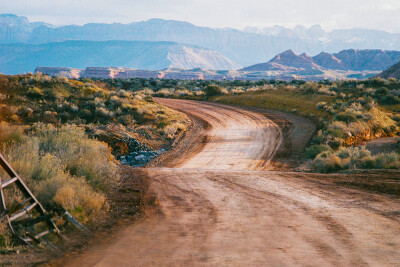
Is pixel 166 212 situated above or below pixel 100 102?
below

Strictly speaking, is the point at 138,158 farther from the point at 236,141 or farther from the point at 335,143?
the point at 335,143

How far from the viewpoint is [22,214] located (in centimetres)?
634

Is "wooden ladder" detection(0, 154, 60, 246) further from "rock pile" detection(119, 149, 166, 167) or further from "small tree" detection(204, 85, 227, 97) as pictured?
"small tree" detection(204, 85, 227, 97)

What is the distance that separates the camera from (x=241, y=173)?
13289 mm

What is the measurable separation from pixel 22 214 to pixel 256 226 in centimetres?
464

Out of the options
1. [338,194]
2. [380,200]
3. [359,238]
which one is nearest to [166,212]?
[359,238]

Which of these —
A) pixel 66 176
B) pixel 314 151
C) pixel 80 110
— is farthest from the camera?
pixel 80 110

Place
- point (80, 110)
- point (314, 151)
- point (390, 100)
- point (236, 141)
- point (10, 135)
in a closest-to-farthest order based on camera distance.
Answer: point (10, 135) < point (314, 151) < point (236, 141) < point (80, 110) < point (390, 100)

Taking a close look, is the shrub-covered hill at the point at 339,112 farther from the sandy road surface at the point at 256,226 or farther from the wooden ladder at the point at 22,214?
the wooden ladder at the point at 22,214

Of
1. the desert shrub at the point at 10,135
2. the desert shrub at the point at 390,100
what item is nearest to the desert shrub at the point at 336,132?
the desert shrub at the point at 10,135

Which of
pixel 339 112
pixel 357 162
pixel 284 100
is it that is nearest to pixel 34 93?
pixel 357 162

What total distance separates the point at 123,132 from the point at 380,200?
1505cm

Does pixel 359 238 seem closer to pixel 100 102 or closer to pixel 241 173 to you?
pixel 241 173

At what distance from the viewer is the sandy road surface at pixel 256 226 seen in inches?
235
